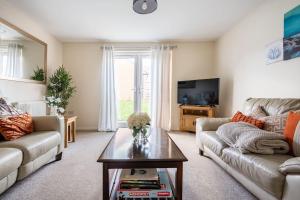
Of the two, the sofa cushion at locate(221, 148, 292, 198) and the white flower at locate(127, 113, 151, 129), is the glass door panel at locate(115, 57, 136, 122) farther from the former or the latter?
the sofa cushion at locate(221, 148, 292, 198)

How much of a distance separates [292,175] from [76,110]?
4.60m

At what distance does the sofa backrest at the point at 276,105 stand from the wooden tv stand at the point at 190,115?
1582mm

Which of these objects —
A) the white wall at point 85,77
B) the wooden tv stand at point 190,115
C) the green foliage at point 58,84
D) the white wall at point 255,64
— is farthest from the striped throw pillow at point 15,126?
the white wall at point 255,64

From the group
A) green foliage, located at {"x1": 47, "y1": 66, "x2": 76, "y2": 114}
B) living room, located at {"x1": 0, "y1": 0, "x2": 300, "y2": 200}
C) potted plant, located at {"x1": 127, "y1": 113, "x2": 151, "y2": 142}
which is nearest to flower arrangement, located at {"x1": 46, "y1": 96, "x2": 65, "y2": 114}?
living room, located at {"x1": 0, "y1": 0, "x2": 300, "y2": 200}

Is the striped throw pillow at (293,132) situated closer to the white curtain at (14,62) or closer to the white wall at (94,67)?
the white wall at (94,67)

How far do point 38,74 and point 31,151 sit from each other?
225cm

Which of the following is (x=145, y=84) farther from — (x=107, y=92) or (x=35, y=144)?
(x=35, y=144)

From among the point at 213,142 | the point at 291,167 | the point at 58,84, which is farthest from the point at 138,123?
the point at 58,84

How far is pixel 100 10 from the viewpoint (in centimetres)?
311

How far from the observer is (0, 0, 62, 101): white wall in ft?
9.22

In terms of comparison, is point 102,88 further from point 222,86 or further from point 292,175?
point 292,175

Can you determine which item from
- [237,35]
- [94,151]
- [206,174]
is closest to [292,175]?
[206,174]

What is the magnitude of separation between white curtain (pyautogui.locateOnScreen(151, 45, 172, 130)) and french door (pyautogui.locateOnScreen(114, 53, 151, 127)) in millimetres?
199

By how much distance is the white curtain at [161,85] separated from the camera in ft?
15.6
